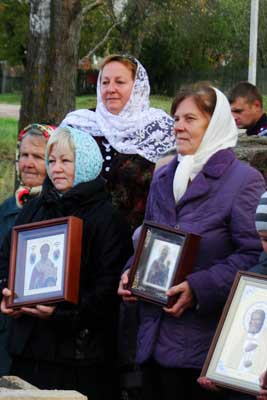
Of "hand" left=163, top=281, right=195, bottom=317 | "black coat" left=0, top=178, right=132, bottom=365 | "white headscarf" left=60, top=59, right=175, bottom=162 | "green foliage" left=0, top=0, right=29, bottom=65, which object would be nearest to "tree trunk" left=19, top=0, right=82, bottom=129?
"white headscarf" left=60, top=59, right=175, bottom=162

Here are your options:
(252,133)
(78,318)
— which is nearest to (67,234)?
(78,318)

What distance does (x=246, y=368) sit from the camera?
14.9 feet

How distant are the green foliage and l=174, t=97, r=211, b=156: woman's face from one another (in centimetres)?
4093

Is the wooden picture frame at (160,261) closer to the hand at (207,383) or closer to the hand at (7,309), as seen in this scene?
the hand at (207,383)

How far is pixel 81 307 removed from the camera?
534 centimetres

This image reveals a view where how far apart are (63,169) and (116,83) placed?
2.87ft

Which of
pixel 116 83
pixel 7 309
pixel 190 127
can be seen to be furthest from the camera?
pixel 116 83

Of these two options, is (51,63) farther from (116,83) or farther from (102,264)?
(102,264)

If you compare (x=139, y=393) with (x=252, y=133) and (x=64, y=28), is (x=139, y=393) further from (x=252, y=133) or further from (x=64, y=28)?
(x=64, y=28)

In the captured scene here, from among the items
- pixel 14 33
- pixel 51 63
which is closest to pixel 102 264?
pixel 51 63

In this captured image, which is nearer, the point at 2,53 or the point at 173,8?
the point at 173,8

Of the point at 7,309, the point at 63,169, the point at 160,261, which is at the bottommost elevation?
the point at 7,309

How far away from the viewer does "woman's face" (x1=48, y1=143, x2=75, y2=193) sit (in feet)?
18.3

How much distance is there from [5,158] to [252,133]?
43.7 feet
